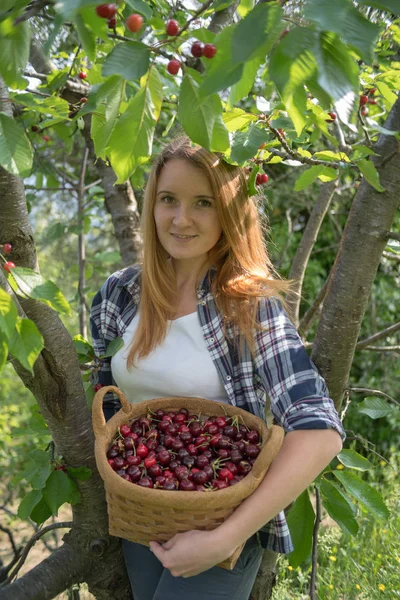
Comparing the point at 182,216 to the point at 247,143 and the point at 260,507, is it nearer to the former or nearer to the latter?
the point at 247,143

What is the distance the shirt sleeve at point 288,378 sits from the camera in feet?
4.69

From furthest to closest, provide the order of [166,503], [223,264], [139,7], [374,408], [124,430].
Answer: [374,408]
[223,264]
[124,430]
[166,503]
[139,7]

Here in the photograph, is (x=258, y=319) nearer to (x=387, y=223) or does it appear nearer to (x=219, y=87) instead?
(x=387, y=223)

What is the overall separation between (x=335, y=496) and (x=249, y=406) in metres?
0.37

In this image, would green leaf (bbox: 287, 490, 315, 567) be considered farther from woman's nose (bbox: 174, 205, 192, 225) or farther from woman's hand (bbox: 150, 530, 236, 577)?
woman's nose (bbox: 174, 205, 192, 225)

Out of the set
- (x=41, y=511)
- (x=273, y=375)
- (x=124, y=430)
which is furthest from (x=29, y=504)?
(x=273, y=375)

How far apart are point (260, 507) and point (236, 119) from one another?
0.93 m

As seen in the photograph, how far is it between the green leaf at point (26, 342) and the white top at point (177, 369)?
0.75 m

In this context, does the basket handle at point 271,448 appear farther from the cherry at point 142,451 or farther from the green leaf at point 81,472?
the green leaf at point 81,472

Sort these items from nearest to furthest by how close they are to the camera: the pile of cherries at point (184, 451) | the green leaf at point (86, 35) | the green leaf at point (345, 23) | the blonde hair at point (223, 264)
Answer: the green leaf at point (345, 23), the green leaf at point (86, 35), the pile of cherries at point (184, 451), the blonde hair at point (223, 264)

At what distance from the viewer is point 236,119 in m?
1.45

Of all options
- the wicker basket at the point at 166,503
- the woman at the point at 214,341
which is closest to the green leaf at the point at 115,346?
the woman at the point at 214,341

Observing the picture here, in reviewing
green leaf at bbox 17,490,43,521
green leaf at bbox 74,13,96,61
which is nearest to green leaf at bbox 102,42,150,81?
green leaf at bbox 74,13,96,61

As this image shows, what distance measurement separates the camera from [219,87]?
0.78 m
